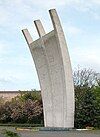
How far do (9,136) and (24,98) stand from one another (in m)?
31.6

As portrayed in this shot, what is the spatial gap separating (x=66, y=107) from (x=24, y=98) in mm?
16575

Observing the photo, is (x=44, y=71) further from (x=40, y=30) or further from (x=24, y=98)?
(x=24, y=98)

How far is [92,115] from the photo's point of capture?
98.7 feet

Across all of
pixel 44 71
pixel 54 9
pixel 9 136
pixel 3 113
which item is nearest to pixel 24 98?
pixel 3 113

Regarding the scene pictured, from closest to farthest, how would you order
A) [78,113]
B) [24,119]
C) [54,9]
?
[54,9] → [78,113] → [24,119]

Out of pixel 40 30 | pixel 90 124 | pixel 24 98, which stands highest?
pixel 40 30

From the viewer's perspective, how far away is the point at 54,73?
26.0 meters

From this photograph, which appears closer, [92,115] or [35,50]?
[35,50]

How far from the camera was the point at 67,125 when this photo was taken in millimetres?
25906

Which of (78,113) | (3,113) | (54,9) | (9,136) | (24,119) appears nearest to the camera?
(9,136)

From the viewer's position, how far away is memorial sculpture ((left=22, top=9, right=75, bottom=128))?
25.2 m

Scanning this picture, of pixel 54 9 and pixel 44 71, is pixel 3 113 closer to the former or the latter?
pixel 44 71

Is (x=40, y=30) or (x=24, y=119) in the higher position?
(x=40, y=30)

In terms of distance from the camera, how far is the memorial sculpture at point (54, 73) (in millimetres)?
25172
